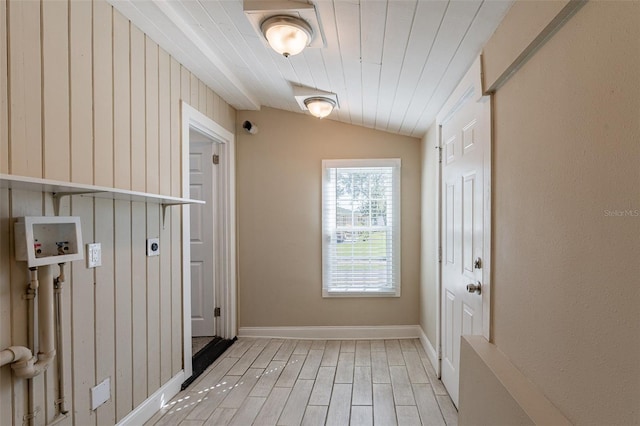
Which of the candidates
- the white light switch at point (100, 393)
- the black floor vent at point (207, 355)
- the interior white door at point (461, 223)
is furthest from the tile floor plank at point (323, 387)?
the white light switch at point (100, 393)

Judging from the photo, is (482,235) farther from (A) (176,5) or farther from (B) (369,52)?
(A) (176,5)

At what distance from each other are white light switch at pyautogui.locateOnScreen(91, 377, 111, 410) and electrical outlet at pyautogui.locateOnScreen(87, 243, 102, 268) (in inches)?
25.7

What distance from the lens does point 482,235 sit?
1.81 metres

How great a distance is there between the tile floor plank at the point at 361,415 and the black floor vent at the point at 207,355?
52.5 inches

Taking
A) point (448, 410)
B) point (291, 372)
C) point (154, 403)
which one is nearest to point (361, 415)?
point (448, 410)

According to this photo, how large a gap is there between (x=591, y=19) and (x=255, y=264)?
11.1 ft

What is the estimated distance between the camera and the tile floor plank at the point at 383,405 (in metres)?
2.18

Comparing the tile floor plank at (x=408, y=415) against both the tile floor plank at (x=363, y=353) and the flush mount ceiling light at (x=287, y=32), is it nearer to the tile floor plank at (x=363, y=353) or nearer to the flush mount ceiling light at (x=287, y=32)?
the tile floor plank at (x=363, y=353)

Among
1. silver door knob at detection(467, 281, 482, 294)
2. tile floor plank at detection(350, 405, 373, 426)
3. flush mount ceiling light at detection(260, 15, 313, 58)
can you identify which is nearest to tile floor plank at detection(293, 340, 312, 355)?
tile floor plank at detection(350, 405, 373, 426)

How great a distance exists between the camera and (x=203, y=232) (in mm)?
Answer: 3523

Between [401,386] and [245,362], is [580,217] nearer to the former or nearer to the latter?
[401,386]

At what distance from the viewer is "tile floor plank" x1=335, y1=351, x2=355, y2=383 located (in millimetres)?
2748

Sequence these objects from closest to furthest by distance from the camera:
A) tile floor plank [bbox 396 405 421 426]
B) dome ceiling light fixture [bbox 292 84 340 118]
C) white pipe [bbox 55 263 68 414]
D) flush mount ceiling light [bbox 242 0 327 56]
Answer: white pipe [bbox 55 263 68 414] → flush mount ceiling light [bbox 242 0 327 56] → tile floor plank [bbox 396 405 421 426] → dome ceiling light fixture [bbox 292 84 340 118]

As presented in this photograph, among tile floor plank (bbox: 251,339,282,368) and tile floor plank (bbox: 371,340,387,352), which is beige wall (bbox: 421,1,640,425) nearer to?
tile floor plank (bbox: 371,340,387,352)
